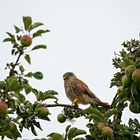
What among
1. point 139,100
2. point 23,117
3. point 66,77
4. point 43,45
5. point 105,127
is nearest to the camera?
point 139,100

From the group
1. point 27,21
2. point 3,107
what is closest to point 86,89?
point 27,21

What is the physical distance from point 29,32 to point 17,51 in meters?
0.44

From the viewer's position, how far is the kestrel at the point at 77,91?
20.5 feet

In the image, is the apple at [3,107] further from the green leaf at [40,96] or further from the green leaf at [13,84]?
the green leaf at [40,96]

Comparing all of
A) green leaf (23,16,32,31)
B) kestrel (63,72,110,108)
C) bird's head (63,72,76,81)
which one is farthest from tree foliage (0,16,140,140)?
bird's head (63,72,76,81)

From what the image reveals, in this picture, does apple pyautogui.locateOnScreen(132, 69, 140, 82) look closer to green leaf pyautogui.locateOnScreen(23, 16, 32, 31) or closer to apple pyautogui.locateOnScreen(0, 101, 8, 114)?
apple pyautogui.locateOnScreen(0, 101, 8, 114)

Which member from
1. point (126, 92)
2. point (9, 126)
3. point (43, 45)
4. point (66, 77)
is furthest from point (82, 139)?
point (66, 77)

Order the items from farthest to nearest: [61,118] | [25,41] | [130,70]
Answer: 1. [61,118]
2. [25,41]
3. [130,70]

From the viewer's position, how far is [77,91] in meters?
6.96

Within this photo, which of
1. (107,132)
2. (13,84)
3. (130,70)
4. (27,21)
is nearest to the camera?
(130,70)

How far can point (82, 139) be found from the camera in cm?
327

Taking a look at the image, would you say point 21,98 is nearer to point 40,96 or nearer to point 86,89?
point 40,96

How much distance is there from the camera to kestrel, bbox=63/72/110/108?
6.26 metres

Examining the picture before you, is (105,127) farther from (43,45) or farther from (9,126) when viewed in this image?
(43,45)
